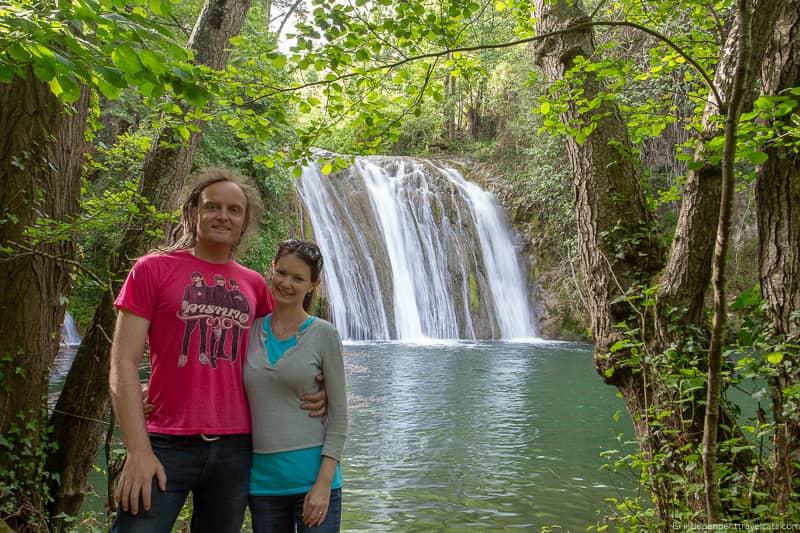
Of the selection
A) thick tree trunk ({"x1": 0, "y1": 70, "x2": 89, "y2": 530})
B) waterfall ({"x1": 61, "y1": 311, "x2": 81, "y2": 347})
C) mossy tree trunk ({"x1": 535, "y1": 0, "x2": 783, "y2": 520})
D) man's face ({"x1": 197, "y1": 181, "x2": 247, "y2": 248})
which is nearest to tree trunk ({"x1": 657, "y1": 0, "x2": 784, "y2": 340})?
mossy tree trunk ({"x1": 535, "y1": 0, "x2": 783, "y2": 520})

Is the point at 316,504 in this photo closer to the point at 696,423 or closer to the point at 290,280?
the point at 290,280

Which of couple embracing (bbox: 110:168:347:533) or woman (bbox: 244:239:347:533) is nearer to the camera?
couple embracing (bbox: 110:168:347:533)

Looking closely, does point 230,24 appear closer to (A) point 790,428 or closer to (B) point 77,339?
(A) point 790,428

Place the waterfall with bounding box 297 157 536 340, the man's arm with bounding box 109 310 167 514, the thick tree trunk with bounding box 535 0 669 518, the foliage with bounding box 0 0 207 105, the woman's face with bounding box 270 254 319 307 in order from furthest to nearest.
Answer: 1. the waterfall with bounding box 297 157 536 340
2. the thick tree trunk with bounding box 535 0 669 518
3. the woman's face with bounding box 270 254 319 307
4. the foliage with bounding box 0 0 207 105
5. the man's arm with bounding box 109 310 167 514

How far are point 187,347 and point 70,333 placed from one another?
45.0 feet

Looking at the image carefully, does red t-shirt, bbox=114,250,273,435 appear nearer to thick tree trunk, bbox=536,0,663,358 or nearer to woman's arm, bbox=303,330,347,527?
woman's arm, bbox=303,330,347,527

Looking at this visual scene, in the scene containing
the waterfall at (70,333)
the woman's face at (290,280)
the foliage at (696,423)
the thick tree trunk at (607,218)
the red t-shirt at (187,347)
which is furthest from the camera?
the waterfall at (70,333)

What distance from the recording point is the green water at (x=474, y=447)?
5.27 meters

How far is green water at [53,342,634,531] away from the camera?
5266 mm

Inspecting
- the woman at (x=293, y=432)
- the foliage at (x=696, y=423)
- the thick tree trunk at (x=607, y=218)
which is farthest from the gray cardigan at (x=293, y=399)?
the thick tree trunk at (x=607, y=218)

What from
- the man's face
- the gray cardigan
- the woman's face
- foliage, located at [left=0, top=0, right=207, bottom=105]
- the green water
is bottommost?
the green water

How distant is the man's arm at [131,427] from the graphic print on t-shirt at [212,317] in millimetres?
168

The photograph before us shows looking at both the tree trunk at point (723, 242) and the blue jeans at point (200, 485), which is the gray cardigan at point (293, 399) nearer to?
the blue jeans at point (200, 485)

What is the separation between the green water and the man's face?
3.48 m
